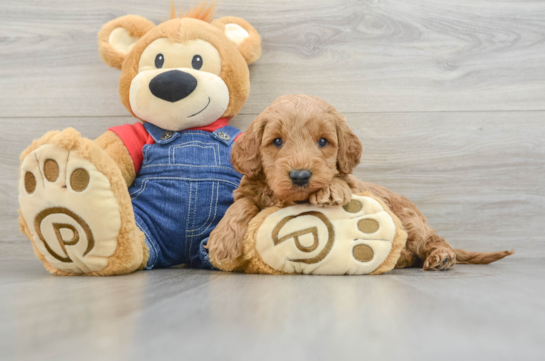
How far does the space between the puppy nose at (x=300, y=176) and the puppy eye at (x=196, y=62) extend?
0.50 meters

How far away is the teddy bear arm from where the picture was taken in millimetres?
1090

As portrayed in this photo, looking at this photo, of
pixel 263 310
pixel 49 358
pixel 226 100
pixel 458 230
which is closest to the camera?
pixel 49 358

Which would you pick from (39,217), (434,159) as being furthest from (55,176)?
(434,159)

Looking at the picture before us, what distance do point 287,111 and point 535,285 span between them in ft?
1.92

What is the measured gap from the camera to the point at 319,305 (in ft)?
1.85

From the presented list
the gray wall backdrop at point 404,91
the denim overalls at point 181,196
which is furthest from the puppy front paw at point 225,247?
the gray wall backdrop at point 404,91

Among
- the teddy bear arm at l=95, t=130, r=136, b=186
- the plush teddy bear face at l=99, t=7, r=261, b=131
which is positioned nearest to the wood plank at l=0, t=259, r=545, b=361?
the teddy bear arm at l=95, t=130, r=136, b=186

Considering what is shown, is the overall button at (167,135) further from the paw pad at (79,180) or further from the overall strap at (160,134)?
the paw pad at (79,180)

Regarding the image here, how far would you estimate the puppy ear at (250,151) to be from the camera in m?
0.90

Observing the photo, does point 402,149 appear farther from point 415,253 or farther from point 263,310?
point 263,310

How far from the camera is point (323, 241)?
85cm

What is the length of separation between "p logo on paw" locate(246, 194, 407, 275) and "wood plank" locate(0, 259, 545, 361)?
0.06 m

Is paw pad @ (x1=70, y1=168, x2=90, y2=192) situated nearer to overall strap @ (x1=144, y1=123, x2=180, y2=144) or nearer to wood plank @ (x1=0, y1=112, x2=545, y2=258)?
overall strap @ (x1=144, y1=123, x2=180, y2=144)

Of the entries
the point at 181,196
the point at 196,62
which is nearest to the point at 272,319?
the point at 181,196
